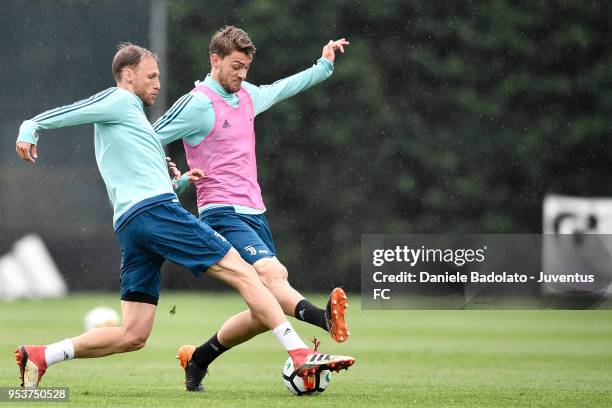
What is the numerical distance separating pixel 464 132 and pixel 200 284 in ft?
15.7

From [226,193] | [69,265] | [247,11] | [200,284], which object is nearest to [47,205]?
[69,265]

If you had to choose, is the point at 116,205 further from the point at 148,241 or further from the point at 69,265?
the point at 69,265

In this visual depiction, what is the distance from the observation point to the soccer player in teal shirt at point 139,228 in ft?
21.2

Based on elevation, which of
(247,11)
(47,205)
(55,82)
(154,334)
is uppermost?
(247,11)

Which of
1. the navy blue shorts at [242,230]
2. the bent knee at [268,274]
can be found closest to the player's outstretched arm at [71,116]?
the navy blue shorts at [242,230]

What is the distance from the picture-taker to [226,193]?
718 cm

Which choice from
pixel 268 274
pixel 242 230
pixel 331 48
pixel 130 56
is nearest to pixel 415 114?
pixel 331 48

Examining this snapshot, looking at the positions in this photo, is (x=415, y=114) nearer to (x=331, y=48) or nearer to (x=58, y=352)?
(x=331, y=48)

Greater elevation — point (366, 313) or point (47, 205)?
point (47, 205)

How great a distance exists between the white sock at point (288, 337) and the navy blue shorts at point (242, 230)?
583 mm

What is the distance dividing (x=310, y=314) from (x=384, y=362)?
126 inches

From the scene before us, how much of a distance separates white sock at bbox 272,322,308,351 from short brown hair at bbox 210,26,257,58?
5.17ft

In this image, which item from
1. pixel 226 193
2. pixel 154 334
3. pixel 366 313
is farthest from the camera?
pixel 366 313

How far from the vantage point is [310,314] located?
6.82 meters
